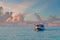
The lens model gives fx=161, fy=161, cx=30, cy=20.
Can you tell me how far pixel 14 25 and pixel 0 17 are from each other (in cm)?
40

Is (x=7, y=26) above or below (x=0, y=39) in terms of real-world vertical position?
above

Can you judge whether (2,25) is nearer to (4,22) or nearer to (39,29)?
(4,22)

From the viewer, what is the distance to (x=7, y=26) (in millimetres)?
3514

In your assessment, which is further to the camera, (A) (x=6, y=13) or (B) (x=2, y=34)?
(B) (x=2, y=34)

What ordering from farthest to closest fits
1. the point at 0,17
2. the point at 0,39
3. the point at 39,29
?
1. the point at 39,29
2. the point at 0,39
3. the point at 0,17

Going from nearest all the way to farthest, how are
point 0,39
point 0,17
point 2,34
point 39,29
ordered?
point 0,17 < point 0,39 < point 2,34 < point 39,29

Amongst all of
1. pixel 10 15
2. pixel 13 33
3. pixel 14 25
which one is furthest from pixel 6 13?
pixel 13 33

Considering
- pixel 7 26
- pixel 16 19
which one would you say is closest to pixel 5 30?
pixel 7 26

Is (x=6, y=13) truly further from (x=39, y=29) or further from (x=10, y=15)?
(x=39, y=29)

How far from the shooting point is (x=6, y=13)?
329 cm

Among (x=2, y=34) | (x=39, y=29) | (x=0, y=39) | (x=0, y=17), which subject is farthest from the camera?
(x=39, y=29)

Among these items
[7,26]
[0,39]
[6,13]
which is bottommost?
[0,39]

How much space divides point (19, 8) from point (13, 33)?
2.77ft

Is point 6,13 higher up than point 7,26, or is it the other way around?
point 6,13
